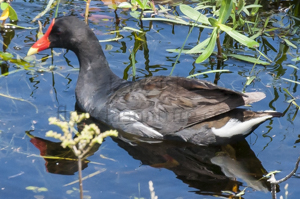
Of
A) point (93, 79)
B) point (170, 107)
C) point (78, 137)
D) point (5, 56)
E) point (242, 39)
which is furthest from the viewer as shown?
point (5, 56)

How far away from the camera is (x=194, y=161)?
12.1 feet

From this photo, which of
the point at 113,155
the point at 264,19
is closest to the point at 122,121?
the point at 113,155

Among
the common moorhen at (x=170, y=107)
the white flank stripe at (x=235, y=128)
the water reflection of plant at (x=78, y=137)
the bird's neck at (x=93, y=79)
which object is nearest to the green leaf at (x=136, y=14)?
the bird's neck at (x=93, y=79)

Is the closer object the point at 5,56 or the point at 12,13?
the point at 5,56

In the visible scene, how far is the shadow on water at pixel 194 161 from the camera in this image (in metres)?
3.40

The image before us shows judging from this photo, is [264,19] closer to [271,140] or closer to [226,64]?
[226,64]

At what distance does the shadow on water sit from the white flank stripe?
0.25 ft

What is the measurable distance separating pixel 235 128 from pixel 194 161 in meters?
0.42

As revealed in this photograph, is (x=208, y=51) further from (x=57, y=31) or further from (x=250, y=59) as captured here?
(x=57, y=31)

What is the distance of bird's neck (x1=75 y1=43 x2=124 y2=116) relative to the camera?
4316 mm

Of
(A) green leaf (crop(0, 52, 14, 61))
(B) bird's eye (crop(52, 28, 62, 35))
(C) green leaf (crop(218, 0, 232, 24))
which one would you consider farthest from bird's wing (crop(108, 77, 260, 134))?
(A) green leaf (crop(0, 52, 14, 61))

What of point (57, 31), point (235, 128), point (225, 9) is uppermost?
point (225, 9)

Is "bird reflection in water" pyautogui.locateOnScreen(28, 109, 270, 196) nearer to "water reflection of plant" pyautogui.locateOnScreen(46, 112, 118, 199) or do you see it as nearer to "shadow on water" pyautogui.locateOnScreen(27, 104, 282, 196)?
"shadow on water" pyautogui.locateOnScreen(27, 104, 282, 196)

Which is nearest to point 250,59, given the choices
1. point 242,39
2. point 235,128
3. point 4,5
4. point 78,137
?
point 242,39
